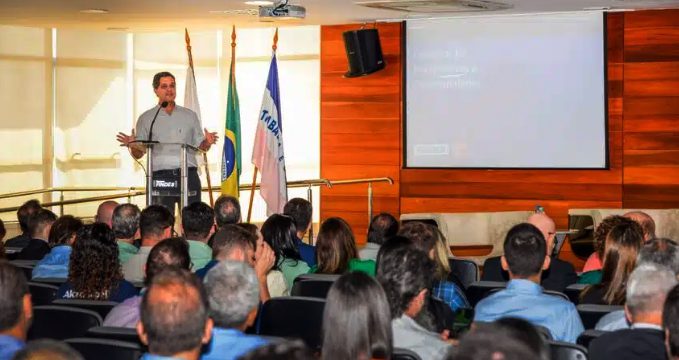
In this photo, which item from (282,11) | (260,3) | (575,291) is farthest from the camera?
(260,3)

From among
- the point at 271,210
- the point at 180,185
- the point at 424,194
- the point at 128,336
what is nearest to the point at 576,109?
the point at 424,194

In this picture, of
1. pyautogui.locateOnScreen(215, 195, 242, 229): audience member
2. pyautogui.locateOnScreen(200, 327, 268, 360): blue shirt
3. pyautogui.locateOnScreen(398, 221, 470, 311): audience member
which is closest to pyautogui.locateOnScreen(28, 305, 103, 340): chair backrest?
pyautogui.locateOnScreen(200, 327, 268, 360): blue shirt

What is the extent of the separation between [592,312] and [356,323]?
1.88 m

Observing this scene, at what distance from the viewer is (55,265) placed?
6.10 meters

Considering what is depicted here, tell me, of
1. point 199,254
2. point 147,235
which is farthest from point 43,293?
point 199,254

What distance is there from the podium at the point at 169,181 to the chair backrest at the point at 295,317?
4.29 meters

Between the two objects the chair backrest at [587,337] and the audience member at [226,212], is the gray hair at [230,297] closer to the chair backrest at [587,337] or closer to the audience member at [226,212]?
the chair backrest at [587,337]

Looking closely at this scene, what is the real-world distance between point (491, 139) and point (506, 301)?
324 inches

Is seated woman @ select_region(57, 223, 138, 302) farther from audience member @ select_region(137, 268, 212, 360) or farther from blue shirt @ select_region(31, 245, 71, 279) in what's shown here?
audience member @ select_region(137, 268, 212, 360)

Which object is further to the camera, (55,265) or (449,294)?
(55,265)

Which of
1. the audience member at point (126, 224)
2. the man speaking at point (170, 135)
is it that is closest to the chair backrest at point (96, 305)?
the audience member at point (126, 224)

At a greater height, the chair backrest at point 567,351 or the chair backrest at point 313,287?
the chair backrest at point 313,287

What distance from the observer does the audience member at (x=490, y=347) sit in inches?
81.3

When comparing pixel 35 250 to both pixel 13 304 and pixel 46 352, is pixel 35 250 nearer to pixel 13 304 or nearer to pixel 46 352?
pixel 13 304
